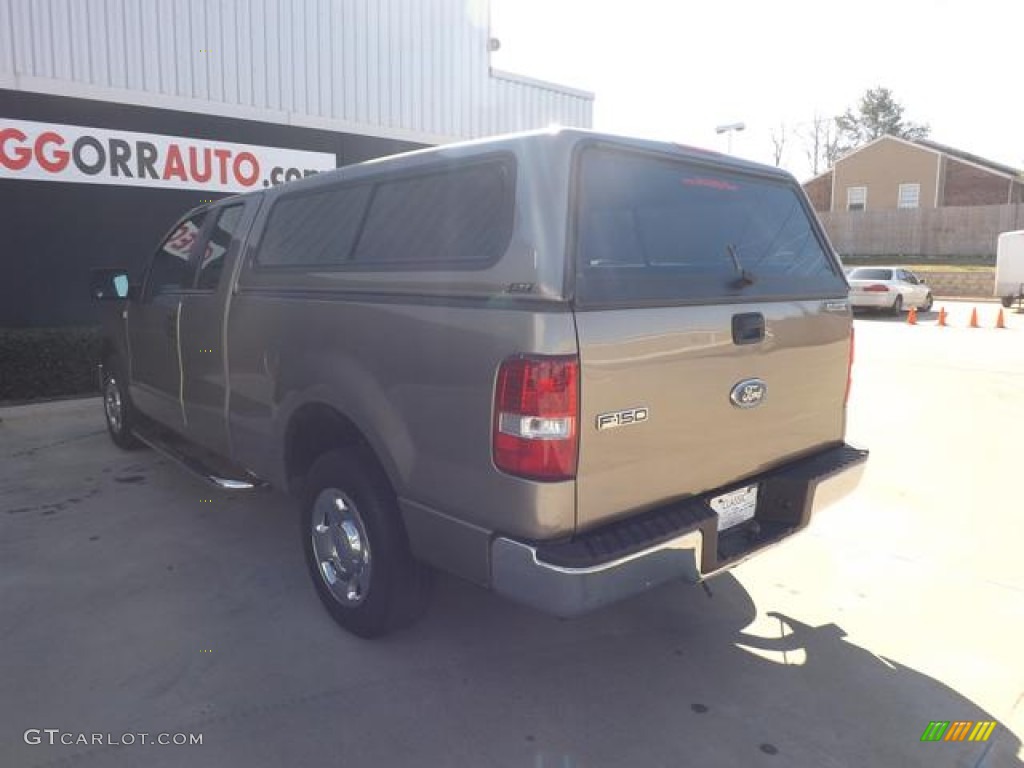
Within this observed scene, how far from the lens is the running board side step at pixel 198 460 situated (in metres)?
4.15

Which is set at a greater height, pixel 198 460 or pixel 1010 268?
pixel 1010 268

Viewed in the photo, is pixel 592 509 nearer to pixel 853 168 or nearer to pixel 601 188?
pixel 601 188

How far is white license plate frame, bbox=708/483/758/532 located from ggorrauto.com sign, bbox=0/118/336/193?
807cm

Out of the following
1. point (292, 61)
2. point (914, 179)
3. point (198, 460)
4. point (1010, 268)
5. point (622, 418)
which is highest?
point (914, 179)

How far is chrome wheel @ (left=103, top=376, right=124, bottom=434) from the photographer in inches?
243

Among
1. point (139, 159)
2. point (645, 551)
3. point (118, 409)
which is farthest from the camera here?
point (139, 159)

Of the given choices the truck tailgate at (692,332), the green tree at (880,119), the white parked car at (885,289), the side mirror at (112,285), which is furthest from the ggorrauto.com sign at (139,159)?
the green tree at (880,119)

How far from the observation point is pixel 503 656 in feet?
10.7

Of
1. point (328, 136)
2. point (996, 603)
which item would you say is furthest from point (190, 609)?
point (328, 136)

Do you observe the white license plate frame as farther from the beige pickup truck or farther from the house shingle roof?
the house shingle roof

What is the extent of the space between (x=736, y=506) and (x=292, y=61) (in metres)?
10.2

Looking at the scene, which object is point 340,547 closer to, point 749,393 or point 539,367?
point 539,367

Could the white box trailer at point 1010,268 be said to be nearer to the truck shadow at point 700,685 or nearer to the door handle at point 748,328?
the truck shadow at point 700,685

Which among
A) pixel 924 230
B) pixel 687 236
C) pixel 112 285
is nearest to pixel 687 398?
pixel 687 236
